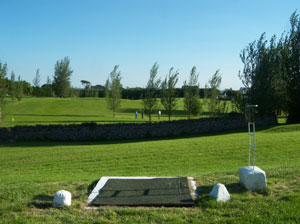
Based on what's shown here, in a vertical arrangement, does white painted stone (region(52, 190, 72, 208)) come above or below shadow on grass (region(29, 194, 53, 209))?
above

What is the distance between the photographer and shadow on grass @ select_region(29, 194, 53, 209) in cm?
509

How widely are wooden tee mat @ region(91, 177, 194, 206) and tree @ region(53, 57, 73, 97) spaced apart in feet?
239

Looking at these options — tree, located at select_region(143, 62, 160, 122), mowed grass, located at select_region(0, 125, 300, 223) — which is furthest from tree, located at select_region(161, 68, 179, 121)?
mowed grass, located at select_region(0, 125, 300, 223)

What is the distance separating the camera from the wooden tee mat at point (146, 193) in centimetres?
511

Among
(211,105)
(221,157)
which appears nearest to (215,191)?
(221,157)

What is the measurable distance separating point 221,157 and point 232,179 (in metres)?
5.25

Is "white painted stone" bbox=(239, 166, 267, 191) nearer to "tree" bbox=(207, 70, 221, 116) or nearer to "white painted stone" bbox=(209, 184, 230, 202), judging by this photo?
"white painted stone" bbox=(209, 184, 230, 202)

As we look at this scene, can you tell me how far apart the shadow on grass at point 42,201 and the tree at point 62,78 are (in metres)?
72.8

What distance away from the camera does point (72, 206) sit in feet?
16.5

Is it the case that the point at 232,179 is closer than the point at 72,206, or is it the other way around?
the point at 72,206

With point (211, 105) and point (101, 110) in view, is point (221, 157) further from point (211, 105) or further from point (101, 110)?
point (101, 110)

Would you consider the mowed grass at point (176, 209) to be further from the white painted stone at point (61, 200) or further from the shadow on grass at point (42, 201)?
the white painted stone at point (61, 200)

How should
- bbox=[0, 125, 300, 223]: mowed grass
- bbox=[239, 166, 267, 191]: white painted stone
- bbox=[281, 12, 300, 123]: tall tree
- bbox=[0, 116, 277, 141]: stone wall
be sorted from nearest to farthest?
bbox=[0, 125, 300, 223]: mowed grass → bbox=[239, 166, 267, 191]: white painted stone → bbox=[0, 116, 277, 141]: stone wall → bbox=[281, 12, 300, 123]: tall tree

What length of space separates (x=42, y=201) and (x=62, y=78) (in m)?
73.2
